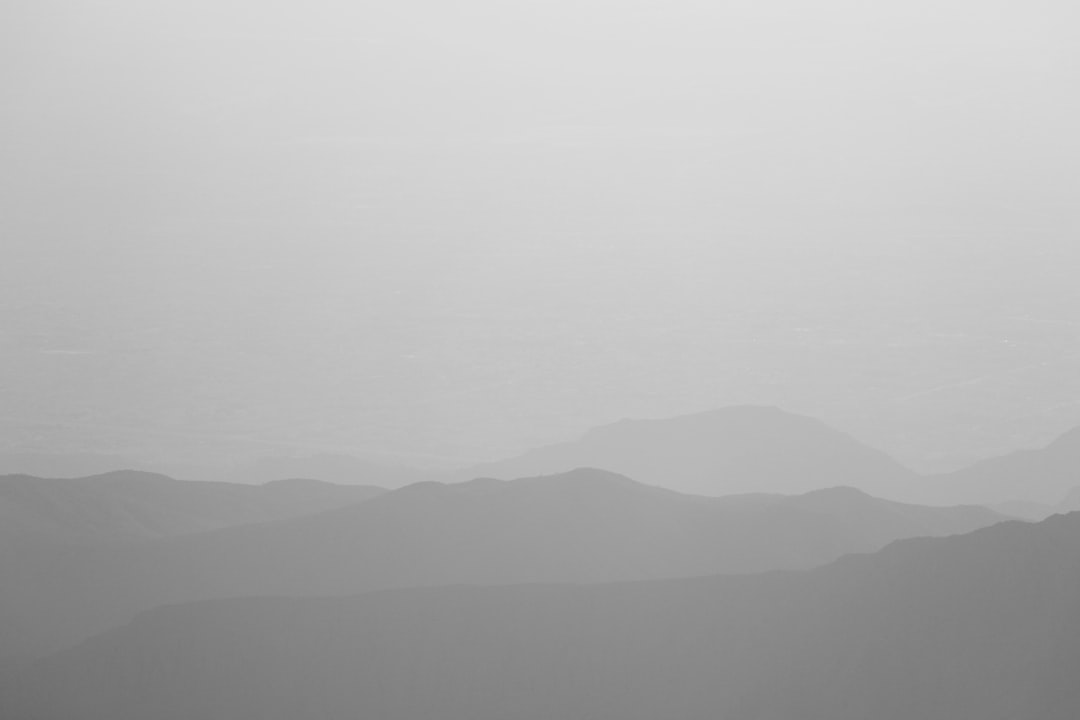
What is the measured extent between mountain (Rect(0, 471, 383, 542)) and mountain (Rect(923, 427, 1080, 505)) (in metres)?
22.1

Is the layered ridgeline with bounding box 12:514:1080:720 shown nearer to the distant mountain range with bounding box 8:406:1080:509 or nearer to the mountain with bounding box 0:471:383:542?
the mountain with bounding box 0:471:383:542

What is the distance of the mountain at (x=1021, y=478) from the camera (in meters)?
44.5

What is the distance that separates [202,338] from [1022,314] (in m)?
53.8

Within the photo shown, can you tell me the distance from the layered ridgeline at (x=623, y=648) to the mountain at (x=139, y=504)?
7127mm

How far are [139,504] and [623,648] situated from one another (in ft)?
46.6

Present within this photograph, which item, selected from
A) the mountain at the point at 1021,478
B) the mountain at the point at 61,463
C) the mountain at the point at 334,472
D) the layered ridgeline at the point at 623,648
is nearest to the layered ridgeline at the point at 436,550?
the layered ridgeline at the point at 623,648

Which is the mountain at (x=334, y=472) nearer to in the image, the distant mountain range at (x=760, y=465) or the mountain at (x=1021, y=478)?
the distant mountain range at (x=760, y=465)

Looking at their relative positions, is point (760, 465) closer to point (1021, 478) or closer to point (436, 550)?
point (1021, 478)

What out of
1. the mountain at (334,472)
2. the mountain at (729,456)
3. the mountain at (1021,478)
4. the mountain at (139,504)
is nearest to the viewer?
the mountain at (139,504)

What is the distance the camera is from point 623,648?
21312 millimetres

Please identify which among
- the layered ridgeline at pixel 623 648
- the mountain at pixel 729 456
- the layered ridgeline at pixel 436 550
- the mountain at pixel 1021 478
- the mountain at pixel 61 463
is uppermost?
the mountain at pixel 61 463

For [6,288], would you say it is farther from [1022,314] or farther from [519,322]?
[1022,314]

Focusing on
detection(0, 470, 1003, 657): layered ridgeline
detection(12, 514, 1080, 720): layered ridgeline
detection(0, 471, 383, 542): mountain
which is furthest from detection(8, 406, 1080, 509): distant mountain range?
detection(12, 514, 1080, 720): layered ridgeline

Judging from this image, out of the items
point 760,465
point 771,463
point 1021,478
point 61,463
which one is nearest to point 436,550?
point 760,465
